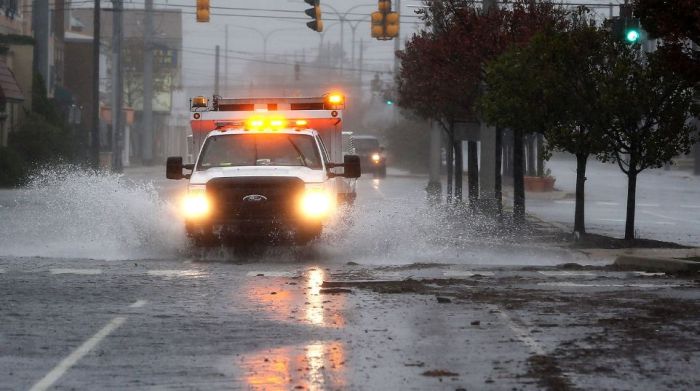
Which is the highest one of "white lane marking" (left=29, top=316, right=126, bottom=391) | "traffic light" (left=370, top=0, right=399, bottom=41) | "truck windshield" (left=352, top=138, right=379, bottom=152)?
"traffic light" (left=370, top=0, right=399, bottom=41)

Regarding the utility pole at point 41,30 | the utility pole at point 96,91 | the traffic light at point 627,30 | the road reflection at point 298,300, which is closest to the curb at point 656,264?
the road reflection at point 298,300

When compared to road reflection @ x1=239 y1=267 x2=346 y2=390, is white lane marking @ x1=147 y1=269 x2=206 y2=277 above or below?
below

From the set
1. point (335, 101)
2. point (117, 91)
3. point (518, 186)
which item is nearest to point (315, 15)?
point (518, 186)

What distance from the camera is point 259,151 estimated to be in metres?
22.1

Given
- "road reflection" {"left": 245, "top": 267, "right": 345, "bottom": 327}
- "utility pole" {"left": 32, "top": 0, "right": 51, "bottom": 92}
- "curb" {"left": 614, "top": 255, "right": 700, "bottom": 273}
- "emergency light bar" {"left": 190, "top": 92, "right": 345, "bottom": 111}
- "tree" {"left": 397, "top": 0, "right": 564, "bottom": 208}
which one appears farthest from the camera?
"utility pole" {"left": 32, "top": 0, "right": 51, "bottom": 92}

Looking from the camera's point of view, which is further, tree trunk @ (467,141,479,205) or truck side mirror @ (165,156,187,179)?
tree trunk @ (467,141,479,205)

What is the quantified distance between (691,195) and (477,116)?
64.5ft

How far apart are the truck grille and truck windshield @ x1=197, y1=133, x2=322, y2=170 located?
1173 mm

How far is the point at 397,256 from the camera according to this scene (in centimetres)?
2172

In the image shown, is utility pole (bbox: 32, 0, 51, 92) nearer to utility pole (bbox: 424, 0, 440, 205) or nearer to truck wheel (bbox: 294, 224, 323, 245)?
utility pole (bbox: 424, 0, 440, 205)

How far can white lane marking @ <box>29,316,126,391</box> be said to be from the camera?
31.7ft

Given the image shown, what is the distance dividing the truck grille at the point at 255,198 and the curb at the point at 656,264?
4551mm

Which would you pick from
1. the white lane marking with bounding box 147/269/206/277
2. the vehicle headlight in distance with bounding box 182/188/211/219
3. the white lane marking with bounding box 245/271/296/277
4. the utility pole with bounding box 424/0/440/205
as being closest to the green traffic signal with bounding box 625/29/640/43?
the vehicle headlight in distance with bounding box 182/188/211/219

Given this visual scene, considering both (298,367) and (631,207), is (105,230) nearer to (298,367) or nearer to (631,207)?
(631,207)
